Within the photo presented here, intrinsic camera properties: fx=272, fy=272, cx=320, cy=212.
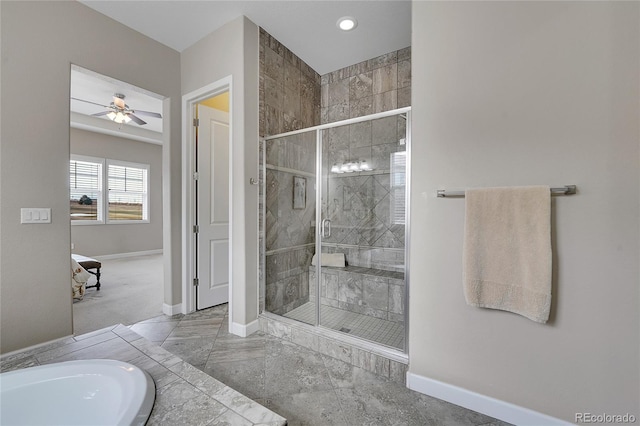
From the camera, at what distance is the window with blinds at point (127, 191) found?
20.2 feet

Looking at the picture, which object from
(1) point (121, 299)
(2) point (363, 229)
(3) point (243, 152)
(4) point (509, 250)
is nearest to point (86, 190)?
(1) point (121, 299)

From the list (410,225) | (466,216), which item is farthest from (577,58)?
(410,225)

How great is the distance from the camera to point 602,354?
1.34 metres

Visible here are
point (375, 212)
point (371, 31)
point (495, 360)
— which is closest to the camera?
point (495, 360)

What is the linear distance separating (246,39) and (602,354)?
10.7ft

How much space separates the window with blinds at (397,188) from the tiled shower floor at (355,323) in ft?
3.29

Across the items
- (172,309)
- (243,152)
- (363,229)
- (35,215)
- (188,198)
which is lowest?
(172,309)

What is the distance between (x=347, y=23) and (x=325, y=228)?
1949mm

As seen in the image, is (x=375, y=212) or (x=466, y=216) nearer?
(x=466, y=216)

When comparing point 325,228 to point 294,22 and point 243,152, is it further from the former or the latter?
point 294,22

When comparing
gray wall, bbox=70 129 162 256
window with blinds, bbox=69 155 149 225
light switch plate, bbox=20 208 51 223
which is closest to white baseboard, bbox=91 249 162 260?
gray wall, bbox=70 129 162 256

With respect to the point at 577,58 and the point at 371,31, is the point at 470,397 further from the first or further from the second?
the point at 371,31

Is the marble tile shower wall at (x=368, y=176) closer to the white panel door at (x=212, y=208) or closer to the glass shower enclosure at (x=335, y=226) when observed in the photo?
the glass shower enclosure at (x=335, y=226)

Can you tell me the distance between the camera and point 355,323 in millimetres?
2654
